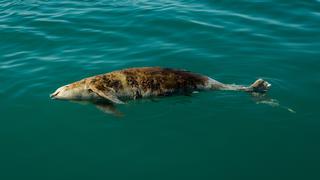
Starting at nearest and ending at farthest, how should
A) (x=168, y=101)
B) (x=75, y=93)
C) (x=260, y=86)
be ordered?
(x=168, y=101) < (x=260, y=86) < (x=75, y=93)

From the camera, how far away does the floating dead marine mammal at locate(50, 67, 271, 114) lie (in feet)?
50.4

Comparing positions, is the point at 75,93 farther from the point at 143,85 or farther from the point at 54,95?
the point at 143,85

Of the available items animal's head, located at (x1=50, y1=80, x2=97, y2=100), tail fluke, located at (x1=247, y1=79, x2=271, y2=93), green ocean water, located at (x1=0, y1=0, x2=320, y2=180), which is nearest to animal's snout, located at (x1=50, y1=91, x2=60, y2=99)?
animal's head, located at (x1=50, y1=80, x2=97, y2=100)

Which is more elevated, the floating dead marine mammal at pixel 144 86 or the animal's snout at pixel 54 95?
the floating dead marine mammal at pixel 144 86

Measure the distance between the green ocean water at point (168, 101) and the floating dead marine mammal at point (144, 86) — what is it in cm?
27

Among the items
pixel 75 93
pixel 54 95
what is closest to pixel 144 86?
pixel 75 93

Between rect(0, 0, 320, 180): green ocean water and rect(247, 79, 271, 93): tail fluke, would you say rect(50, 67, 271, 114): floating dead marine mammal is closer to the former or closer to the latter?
rect(247, 79, 271, 93): tail fluke

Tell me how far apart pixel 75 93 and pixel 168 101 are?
2.88 metres

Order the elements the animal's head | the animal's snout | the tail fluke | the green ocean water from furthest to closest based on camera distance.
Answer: the animal's snout, the animal's head, the tail fluke, the green ocean water

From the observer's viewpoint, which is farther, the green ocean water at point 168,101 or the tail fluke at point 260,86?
the tail fluke at point 260,86

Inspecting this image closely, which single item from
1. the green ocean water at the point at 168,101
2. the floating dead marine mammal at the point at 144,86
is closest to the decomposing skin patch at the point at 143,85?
the floating dead marine mammal at the point at 144,86

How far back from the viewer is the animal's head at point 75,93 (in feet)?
51.9

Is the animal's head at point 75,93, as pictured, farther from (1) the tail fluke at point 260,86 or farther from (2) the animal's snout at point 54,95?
(1) the tail fluke at point 260,86

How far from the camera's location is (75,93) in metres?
15.8
